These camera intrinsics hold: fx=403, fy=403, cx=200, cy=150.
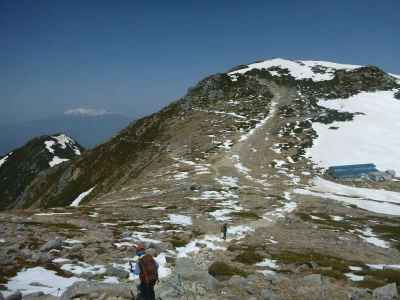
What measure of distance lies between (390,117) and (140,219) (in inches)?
3992

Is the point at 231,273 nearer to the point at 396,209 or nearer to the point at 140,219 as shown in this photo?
the point at 140,219

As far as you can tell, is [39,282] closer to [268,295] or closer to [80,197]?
[268,295]

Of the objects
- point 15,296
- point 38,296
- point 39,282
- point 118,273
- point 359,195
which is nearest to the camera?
point 15,296

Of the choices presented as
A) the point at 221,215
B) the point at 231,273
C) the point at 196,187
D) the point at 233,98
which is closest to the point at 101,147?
the point at 233,98

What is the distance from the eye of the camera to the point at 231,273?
21938mm

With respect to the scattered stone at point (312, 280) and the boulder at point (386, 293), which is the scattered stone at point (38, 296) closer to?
the scattered stone at point (312, 280)

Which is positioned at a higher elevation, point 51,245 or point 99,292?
point 51,245

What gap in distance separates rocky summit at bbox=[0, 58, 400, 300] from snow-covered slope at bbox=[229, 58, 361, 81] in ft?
48.1

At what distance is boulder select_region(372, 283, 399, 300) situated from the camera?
19106 mm

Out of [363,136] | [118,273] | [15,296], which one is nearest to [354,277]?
[118,273]

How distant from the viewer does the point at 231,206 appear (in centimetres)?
4731

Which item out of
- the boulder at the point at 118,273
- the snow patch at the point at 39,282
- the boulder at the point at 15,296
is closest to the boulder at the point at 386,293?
the boulder at the point at 118,273

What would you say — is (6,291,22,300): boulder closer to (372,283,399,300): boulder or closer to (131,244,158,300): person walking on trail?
(131,244,158,300): person walking on trail

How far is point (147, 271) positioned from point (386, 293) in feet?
39.7
